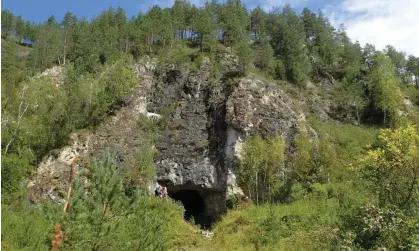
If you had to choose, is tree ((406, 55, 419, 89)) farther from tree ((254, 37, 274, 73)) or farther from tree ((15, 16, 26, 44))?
tree ((15, 16, 26, 44))

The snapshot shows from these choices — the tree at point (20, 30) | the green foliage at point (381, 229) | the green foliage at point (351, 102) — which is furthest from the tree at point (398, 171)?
the tree at point (20, 30)

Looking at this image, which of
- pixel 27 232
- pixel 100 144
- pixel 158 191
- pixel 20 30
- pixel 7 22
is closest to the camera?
pixel 27 232

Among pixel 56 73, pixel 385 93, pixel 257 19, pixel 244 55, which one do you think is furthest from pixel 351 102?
pixel 56 73

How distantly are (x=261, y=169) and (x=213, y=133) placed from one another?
22.0 feet

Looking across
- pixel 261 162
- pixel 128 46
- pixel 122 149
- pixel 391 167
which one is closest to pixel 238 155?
pixel 261 162

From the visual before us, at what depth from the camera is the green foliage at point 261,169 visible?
1257 inches

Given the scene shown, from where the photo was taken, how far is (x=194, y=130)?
3762 centimetres

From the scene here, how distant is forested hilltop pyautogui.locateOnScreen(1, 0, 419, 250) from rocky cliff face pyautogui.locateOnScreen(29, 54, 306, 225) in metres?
0.14

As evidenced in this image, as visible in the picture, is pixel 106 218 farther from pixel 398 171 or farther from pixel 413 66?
pixel 413 66

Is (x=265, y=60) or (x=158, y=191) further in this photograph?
(x=265, y=60)

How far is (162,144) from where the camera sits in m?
37.0

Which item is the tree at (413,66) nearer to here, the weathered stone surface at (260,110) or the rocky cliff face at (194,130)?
the rocky cliff face at (194,130)

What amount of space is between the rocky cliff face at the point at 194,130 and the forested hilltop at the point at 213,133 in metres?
0.14

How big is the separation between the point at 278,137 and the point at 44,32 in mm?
37181
